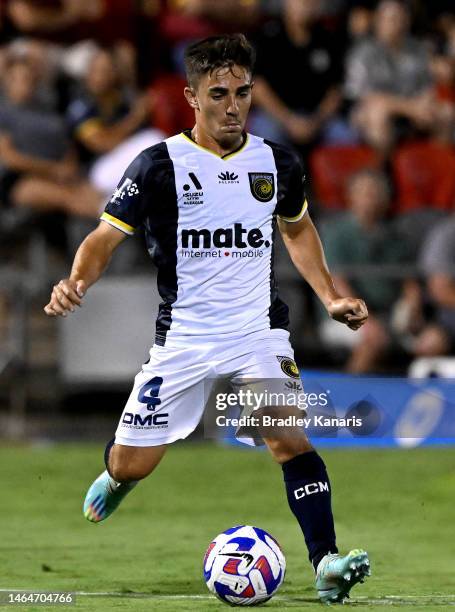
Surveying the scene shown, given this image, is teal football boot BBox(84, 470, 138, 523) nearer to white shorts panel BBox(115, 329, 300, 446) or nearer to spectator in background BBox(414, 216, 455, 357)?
white shorts panel BBox(115, 329, 300, 446)

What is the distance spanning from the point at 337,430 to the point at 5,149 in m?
7.36

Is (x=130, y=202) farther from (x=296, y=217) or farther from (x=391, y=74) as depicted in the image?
(x=391, y=74)

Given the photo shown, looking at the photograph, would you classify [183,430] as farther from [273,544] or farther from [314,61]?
[314,61]

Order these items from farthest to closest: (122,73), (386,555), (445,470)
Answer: (122,73)
(445,470)
(386,555)

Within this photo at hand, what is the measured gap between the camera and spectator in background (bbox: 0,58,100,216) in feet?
42.3

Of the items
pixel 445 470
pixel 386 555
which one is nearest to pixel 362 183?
pixel 445 470

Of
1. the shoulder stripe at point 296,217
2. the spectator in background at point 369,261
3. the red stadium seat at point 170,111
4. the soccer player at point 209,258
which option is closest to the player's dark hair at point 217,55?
the soccer player at point 209,258

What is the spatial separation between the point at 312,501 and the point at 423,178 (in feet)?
27.8

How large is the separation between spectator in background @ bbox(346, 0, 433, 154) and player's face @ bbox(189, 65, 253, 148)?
8.39 metres

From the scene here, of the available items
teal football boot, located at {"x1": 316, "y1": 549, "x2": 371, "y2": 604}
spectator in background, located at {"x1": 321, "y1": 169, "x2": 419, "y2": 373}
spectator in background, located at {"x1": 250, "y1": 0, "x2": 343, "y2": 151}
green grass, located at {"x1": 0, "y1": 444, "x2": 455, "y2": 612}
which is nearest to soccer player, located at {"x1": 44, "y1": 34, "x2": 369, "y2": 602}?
teal football boot, located at {"x1": 316, "y1": 549, "x2": 371, "y2": 604}

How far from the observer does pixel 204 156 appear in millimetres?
6148

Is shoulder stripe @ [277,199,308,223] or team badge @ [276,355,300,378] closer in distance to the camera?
team badge @ [276,355,300,378]

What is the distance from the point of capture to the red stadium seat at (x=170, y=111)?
1380 cm

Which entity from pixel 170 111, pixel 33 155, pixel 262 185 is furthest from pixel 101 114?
pixel 262 185
